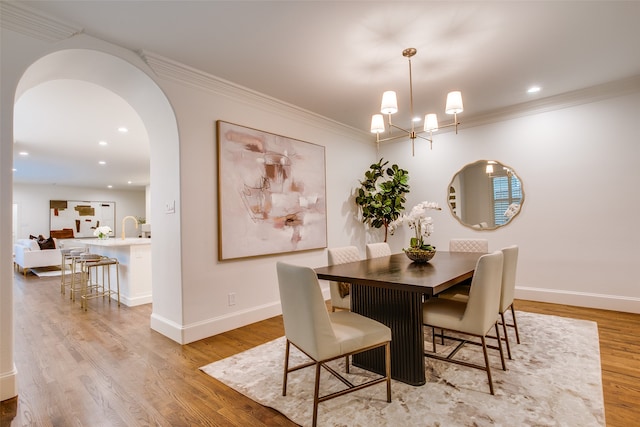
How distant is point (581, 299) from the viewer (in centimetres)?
383

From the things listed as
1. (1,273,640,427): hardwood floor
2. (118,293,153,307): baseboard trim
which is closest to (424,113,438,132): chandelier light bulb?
(1,273,640,427): hardwood floor

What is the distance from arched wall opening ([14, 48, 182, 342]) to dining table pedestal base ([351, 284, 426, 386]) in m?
1.85

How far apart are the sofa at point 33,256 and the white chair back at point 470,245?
30.1 feet

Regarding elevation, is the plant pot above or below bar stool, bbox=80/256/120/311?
above

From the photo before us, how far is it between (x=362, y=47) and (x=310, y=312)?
7.38 feet

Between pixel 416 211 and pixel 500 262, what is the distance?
0.78 m

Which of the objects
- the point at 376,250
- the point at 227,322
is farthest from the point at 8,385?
the point at 376,250

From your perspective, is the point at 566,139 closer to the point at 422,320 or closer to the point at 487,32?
the point at 487,32

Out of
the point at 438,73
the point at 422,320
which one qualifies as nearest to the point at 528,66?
the point at 438,73

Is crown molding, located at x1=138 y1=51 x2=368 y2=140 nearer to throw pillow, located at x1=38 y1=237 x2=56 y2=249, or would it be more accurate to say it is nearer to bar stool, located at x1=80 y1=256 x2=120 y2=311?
bar stool, located at x1=80 y1=256 x2=120 y2=311

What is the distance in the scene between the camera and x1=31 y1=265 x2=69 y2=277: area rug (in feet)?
A: 23.6

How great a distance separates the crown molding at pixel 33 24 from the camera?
2027mm

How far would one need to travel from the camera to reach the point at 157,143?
3.27 meters

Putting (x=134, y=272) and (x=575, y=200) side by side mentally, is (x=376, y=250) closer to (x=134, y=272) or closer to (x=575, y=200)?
(x=575, y=200)
